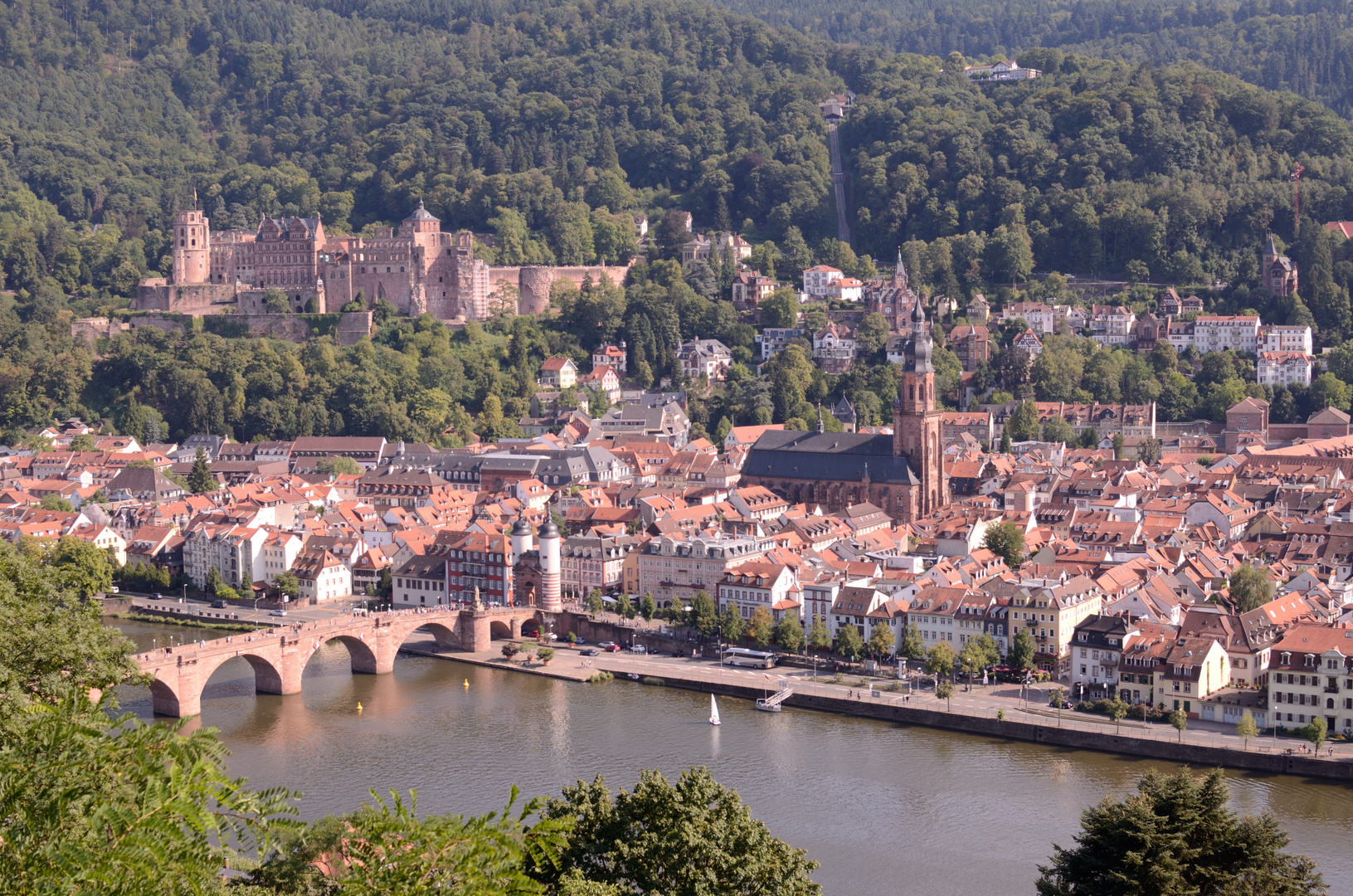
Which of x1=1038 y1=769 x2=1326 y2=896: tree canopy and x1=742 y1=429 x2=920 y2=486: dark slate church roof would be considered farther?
x1=742 y1=429 x2=920 y2=486: dark slate church roof

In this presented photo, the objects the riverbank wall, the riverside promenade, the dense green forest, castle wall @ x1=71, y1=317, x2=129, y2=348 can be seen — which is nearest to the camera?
the riverbank wall

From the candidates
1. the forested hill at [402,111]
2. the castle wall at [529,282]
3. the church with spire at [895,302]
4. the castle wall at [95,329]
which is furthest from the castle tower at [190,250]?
the church with spire at [895,302]

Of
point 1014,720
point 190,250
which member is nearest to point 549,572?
point 1014,720

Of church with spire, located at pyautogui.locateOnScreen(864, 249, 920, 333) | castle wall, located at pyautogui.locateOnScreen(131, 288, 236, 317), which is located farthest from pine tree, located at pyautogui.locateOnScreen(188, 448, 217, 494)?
church with spire, located at pyautogui.locateOnScreen(864, 249, 920, 333)

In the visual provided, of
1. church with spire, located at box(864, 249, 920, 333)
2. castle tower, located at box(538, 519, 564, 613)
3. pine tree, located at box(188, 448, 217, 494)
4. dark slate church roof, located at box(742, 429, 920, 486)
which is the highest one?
church with spire, located at box(864, 249, 920, 333)

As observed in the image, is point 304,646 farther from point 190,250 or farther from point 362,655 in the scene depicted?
point 190,250

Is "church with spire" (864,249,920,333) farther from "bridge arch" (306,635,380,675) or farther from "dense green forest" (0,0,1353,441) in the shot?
"bridge arch" (306,635,380,675)
